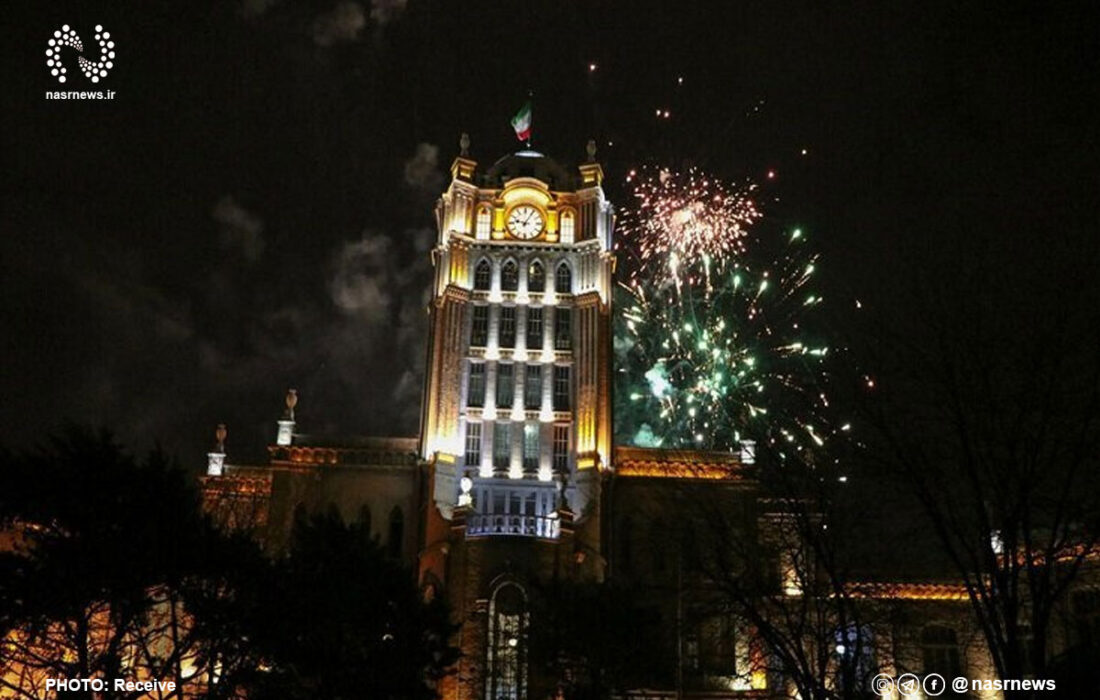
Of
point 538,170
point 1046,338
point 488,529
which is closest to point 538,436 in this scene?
point 488,529

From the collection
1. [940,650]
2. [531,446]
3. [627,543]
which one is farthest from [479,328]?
[940,650]

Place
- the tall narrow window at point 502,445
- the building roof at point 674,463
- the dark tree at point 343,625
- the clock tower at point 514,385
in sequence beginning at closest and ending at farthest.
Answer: the dark tree at point 343,625 → the clock tower at point 514,385 → the building roof at point 674,463 → the tall narrow window at point 502,445

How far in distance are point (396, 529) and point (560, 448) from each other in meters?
10.9

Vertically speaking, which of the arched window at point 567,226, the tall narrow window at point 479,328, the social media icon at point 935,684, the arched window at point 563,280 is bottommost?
the social media icon at point 935,684

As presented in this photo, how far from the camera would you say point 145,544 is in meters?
23.2

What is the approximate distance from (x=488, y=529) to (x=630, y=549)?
30.4ft

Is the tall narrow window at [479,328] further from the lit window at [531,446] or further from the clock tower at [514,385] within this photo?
the lit window at [531,446]

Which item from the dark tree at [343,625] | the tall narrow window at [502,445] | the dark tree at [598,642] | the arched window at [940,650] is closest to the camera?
the dark tree at [343,625]

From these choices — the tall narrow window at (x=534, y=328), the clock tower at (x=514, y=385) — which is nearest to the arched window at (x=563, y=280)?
the clock tower at (x=514, y=385)

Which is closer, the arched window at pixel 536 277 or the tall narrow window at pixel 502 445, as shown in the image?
the tall narrow window at pixel 502 445

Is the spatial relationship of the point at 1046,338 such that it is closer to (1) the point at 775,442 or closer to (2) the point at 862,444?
(2) the point at 862,444

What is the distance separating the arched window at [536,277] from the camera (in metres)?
62.4

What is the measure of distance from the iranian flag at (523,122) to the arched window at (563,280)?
32.9 feet

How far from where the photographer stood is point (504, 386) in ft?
196
